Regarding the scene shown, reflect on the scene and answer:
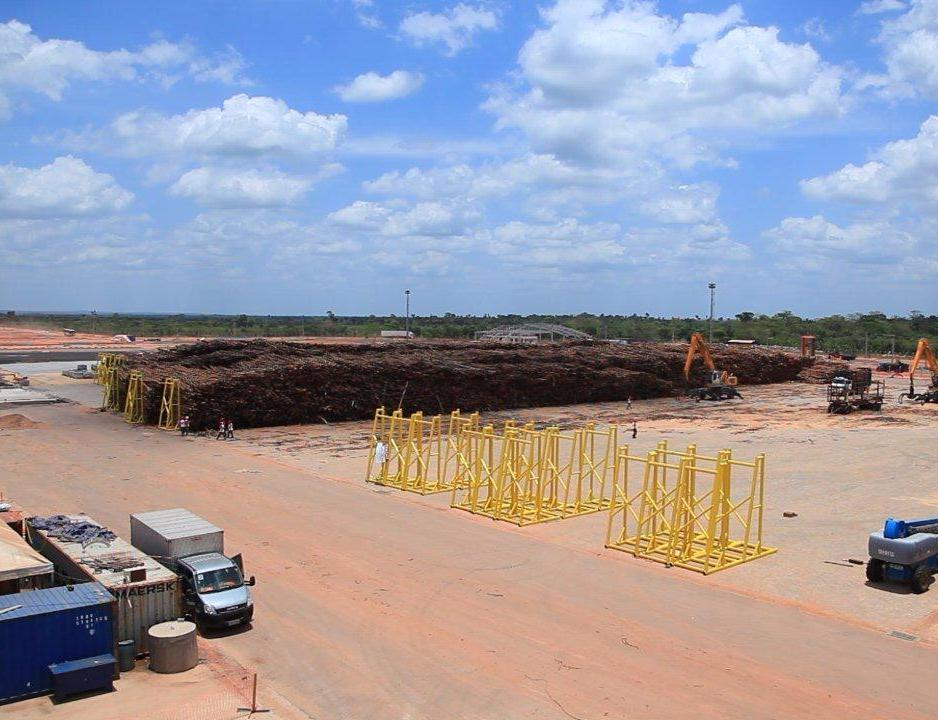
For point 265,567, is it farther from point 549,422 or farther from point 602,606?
point 549,422

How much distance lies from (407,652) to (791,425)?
37.1 m

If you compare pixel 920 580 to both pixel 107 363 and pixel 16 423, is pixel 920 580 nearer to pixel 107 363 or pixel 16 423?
pixel 16 423

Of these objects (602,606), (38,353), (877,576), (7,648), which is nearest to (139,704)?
(7,648)

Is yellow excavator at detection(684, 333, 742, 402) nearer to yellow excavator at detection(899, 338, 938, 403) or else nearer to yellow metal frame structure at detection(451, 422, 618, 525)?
yellow excavator at detection(899, 338, 938, 403)

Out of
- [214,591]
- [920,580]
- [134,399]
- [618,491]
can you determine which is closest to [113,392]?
[134,399]

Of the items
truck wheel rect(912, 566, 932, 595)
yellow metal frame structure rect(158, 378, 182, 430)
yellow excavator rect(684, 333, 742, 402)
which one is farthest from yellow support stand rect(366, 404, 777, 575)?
yellow excavator rect(684, 333, 742, 402)

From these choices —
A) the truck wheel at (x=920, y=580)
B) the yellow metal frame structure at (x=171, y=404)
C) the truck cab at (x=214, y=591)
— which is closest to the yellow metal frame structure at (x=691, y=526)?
the truck wheel at (x=920, y=580)

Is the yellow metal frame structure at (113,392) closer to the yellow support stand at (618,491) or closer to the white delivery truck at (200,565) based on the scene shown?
the yellow support stand at (618,491)

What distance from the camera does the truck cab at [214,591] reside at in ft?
47.5

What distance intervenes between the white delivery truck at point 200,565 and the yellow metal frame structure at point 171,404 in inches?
964

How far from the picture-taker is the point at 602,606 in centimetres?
1644

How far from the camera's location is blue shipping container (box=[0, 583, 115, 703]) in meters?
11.7

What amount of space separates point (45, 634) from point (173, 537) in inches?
155

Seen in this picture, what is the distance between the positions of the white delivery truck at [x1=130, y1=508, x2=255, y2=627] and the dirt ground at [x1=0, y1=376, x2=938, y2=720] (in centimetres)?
55
